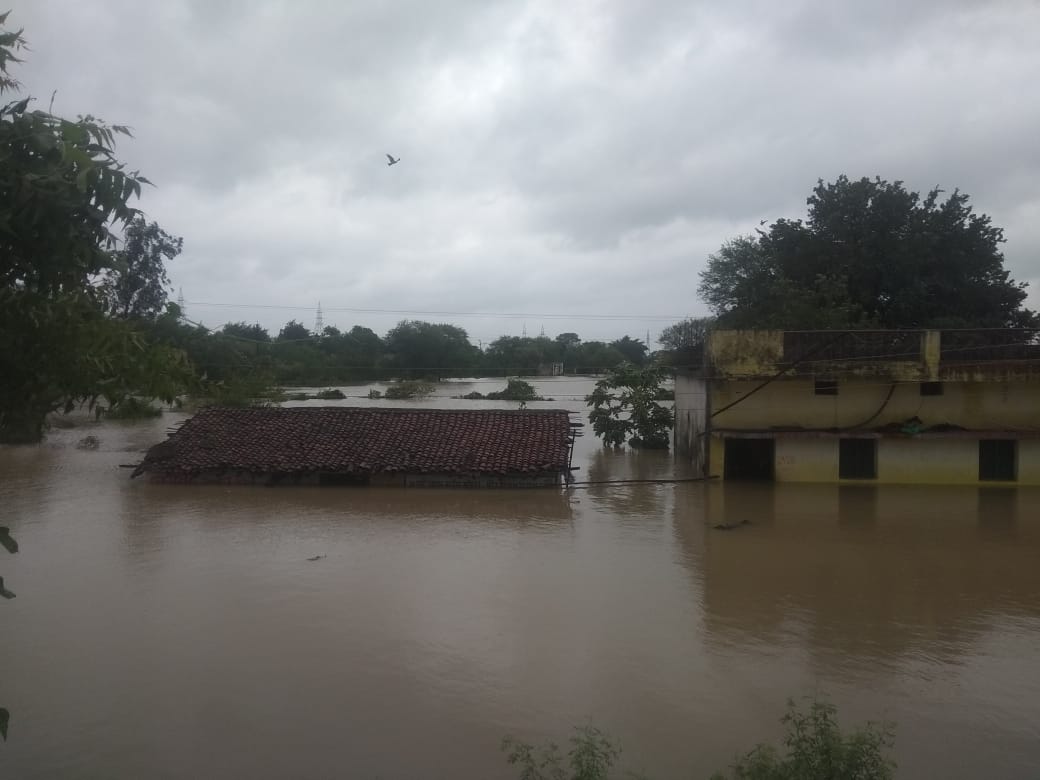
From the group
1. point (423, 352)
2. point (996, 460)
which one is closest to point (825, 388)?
point (996, 460)

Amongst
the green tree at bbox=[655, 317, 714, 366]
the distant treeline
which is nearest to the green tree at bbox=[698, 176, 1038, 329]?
the green tree at bbox=[655, 317, 714, 366]

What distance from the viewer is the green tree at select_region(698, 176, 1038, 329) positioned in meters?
27.4

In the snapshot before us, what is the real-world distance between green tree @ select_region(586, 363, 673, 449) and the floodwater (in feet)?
36.7

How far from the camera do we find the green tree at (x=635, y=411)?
2772 centimetres

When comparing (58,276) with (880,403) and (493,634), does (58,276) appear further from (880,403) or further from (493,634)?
(880,403)

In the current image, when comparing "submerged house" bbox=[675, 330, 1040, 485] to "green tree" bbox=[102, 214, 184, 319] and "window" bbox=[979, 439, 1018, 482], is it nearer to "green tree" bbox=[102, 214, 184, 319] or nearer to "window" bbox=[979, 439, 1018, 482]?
"window" bbox=[979, 439, 1018, 482]

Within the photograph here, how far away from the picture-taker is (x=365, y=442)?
778 inches

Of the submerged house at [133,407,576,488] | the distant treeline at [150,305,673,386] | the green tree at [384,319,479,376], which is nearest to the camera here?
the submerged house at [133,407,576,488]

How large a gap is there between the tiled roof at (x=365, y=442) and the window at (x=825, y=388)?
6336mm

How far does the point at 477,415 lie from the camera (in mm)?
21375

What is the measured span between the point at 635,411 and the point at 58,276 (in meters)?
24.8

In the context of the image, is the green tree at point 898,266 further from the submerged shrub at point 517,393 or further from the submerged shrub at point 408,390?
the submerged shrub at point 408,390

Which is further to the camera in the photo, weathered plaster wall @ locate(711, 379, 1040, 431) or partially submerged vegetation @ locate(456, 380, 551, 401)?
partially submerged vegetation @ locate(456, 380, 551, 401)

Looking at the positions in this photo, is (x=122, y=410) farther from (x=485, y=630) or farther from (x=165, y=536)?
(x=165, y=536)
